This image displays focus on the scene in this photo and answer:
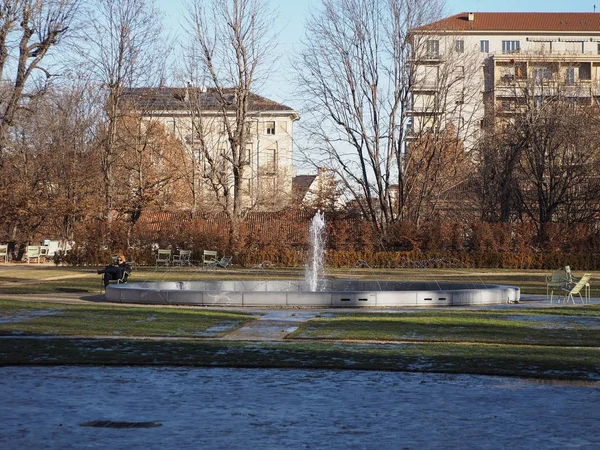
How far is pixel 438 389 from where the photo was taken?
34.2ft

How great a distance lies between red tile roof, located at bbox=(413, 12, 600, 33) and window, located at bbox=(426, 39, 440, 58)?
143 feet

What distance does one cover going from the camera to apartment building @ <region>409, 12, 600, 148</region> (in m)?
52.2

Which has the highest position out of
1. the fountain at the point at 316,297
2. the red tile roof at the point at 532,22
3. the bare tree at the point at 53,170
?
the red tile roof at the point at 532,22

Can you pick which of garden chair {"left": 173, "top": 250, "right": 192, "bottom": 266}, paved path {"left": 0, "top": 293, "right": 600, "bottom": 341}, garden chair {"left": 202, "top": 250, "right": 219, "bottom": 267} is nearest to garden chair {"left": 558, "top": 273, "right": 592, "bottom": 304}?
paved path {"left": 0, "top": 293, "right": 600, "bottom": 341}

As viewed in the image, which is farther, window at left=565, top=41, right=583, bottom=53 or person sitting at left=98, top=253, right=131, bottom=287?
window at left=565, top=41, right=583, bottom=53

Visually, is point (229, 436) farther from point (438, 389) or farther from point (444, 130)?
point (444, 130)

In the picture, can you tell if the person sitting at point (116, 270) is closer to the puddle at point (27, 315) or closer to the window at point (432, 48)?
the puddle at point (27, 315)

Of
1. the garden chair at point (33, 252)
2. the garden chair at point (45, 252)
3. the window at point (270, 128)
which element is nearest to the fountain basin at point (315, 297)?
the garden chair at point (33, 252)

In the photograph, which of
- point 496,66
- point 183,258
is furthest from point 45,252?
point 496,66

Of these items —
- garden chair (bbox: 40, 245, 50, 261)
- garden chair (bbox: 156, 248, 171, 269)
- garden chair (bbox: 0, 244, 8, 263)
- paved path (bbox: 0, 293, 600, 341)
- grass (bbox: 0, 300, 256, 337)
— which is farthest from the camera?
garden chair (bbox: 40, 245, 50, 261)

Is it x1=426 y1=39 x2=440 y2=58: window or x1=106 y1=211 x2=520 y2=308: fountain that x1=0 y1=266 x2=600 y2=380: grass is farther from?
x1=426 y1=39 x2=440 y2=58: window

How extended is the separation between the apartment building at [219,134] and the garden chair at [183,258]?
755cm

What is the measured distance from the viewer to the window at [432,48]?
50844 mm

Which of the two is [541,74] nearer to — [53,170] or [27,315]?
[53,170]
